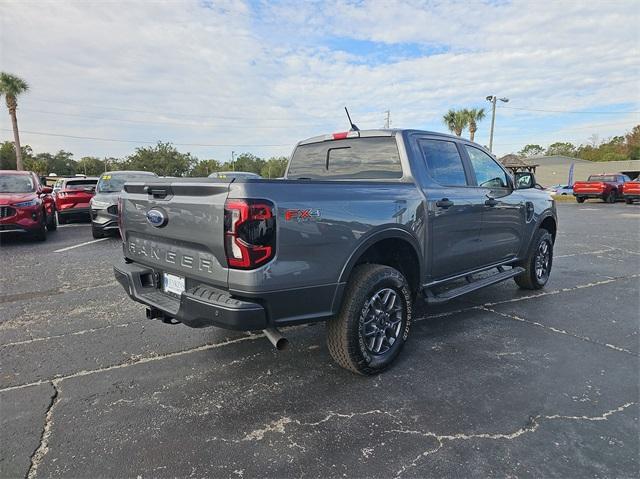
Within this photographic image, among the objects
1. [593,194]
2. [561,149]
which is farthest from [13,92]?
[561,149]

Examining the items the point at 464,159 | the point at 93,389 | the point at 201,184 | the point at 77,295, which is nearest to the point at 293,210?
the point at 201,184

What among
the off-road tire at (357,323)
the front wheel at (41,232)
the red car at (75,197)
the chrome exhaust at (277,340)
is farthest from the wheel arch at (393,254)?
the red car at (75,197)

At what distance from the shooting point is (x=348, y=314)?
2.89 metres

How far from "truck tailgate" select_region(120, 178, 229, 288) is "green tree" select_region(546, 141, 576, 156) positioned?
327ft

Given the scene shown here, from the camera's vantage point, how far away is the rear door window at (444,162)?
12.5 feet

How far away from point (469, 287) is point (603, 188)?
25.2 metres

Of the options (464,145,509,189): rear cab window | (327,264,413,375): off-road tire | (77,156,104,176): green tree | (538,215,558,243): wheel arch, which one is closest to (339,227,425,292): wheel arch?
(327,264,413,375): off-road tire

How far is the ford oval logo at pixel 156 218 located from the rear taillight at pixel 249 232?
2.34 feet

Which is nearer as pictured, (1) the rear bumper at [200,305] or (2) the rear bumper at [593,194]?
(1) the rear bumper at [200,305]

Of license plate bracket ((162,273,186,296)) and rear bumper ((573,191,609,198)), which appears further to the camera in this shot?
rear bumper ((573,191,609,198))

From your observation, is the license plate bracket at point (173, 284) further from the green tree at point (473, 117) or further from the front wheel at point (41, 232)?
the green tree at point (473, 117)

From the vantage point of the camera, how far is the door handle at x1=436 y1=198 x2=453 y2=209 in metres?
3.67

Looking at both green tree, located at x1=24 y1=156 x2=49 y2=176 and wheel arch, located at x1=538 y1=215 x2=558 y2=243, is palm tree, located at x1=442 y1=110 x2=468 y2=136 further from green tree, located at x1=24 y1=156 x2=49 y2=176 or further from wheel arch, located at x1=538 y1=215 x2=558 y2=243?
green tree, located at x1=24 y1=156 x2=49 y2=176

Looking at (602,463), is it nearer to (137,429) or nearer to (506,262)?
(137,429)
